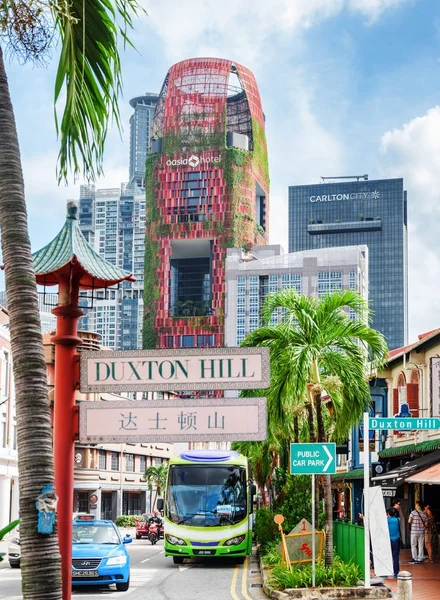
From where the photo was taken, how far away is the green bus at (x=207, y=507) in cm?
2928

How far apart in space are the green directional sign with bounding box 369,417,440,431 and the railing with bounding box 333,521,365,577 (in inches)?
143

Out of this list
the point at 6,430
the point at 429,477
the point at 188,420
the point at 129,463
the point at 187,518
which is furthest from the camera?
the point at 129,463

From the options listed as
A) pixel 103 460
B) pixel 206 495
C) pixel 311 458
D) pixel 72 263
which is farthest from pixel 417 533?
pixel 103 460

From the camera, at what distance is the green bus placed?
2928cm

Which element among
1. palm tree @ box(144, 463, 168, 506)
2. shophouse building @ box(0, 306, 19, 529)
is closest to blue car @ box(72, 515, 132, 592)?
shophouse building @ box(0, 306, 19, 529)

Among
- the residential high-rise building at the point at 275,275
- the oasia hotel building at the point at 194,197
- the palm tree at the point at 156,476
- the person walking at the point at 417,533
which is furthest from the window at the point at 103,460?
the oasia hotel building at the point at 194,197

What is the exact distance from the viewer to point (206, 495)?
29656mm

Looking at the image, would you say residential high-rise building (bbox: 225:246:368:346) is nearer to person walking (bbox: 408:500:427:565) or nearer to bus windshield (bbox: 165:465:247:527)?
bus windshield (bbox: 165:465:247:527)

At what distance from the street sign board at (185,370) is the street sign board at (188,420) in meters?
0.16

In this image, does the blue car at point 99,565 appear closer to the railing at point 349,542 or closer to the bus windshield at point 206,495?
the railing at point 349,542

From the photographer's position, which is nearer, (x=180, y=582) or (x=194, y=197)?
(x=180, y=582)

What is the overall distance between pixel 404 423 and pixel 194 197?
17692 centimetres

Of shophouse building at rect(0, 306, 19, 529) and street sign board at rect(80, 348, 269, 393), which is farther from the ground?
street sign board at rect(80, 348, 269, 393)

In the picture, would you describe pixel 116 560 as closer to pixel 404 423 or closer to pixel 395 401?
pixel 404 423
